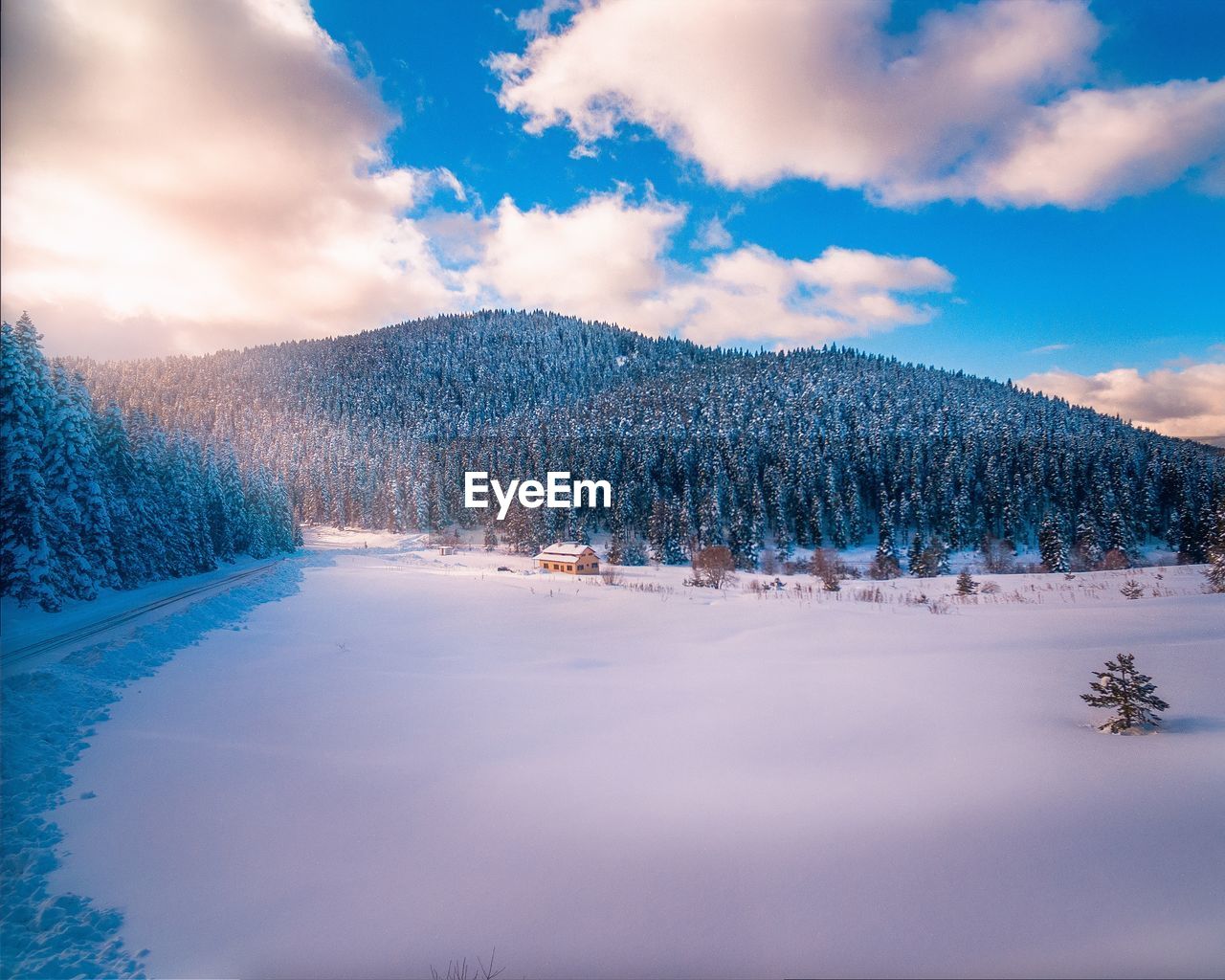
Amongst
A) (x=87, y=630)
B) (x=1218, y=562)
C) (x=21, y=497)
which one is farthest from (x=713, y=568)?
(x=21, y=497)

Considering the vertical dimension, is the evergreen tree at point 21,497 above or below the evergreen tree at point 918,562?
above

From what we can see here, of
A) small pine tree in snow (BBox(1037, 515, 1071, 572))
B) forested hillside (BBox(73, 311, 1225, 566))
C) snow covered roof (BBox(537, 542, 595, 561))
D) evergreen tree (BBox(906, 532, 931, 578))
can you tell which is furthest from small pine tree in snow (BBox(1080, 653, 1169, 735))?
forested hillside (BBox(73, 311, 1225, 566))

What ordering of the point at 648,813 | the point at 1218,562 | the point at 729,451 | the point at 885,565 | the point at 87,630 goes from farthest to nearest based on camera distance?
the point at 729,451
the point at 885,565
the point at 1218,562
the point at 87,630
the point at 648,813

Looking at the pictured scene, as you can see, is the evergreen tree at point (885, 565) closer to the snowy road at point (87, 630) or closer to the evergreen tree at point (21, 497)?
the snowy road at point (87, 630)

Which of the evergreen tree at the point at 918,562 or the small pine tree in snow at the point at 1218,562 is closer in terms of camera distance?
the small pine tree in snow at the point at 1218,562

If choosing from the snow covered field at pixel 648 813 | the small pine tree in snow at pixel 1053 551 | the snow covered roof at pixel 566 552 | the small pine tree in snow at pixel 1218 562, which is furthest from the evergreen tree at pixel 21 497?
the small pine tree in snow at pixel 1053 551

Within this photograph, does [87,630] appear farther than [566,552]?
No

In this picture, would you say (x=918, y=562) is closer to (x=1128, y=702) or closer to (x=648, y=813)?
(x=1128, y=702)

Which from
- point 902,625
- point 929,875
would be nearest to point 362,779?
point 929,875
